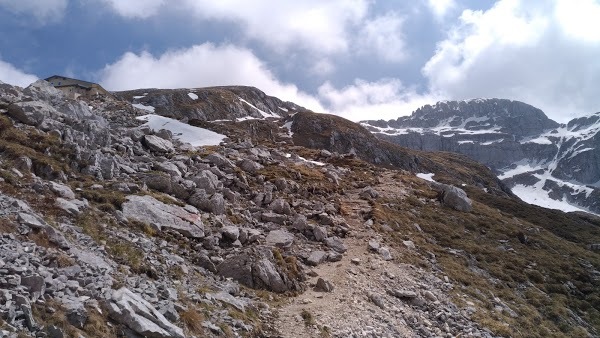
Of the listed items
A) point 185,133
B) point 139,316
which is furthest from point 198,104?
point 139,316

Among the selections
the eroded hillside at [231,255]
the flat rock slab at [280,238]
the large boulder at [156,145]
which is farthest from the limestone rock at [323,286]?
the large boulder at [156,145]

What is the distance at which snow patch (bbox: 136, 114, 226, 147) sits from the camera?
51.1m

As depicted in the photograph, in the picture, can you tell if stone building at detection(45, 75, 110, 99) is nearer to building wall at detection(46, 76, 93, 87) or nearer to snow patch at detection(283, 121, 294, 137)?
building wall at detection(46, 76, 93, 87)

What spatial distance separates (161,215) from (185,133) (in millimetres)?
36571

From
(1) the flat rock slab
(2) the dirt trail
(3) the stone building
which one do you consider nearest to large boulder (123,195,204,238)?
(1) the flat rock slab

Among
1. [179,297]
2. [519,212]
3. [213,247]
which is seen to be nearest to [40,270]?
[179,297]

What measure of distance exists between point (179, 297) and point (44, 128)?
17.3 m

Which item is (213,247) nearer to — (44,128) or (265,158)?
(44,128)

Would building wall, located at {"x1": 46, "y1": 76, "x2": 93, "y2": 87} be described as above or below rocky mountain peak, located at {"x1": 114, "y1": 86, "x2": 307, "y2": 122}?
below

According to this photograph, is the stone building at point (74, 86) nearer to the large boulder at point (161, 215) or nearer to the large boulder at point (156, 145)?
the large boulder at point (156, 145)

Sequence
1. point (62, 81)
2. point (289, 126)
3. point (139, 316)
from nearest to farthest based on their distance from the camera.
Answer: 1. point (139, 316)
2. point (62, 81)
3. point (289, 126)

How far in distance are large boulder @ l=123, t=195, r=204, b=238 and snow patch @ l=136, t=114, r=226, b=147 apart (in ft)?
93.8

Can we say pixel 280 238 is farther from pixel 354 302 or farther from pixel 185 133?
pixel 185 133

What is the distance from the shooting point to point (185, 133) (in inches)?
2175
